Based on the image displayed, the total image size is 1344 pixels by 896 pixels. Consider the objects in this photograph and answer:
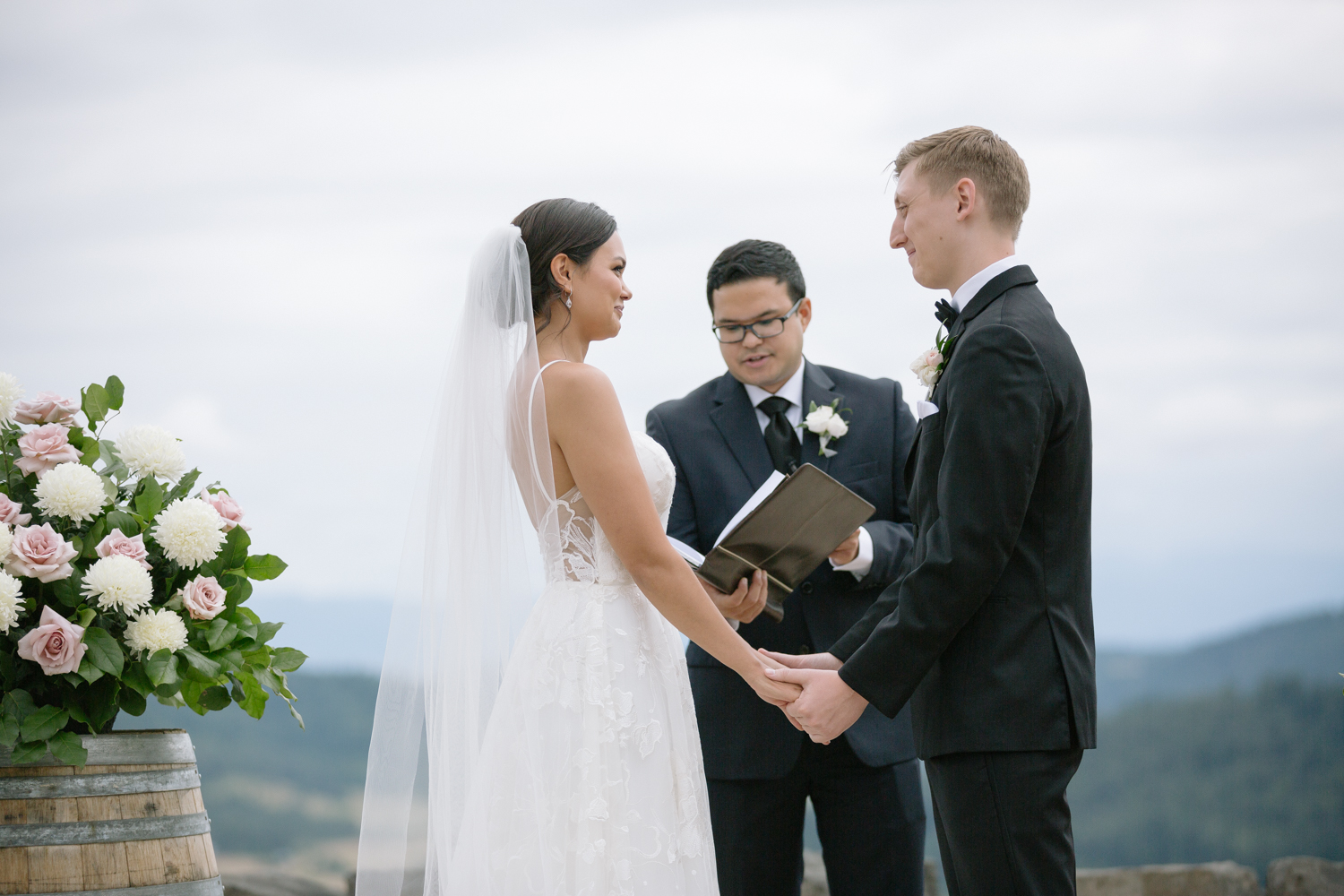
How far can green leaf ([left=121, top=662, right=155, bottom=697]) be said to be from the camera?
7.16ft

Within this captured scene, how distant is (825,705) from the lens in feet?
7.79

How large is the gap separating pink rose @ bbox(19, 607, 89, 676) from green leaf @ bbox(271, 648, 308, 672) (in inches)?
15.6

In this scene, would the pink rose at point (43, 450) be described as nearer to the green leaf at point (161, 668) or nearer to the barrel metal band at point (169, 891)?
the green leaf at point (161, 668)

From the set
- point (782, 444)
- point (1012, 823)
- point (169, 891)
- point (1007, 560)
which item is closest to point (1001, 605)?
point (1007, 560)

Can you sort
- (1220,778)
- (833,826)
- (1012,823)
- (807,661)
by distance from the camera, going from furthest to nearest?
(1220,778) → (833,826) → (807,661) → (1012,823)

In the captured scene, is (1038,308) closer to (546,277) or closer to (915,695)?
(915,695)

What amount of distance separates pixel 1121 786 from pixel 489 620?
7805mm

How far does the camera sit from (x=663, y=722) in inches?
94.3

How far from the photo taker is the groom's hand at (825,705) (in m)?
2.35

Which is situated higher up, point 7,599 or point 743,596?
point 7,599

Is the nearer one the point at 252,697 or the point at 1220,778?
the point at 252,697

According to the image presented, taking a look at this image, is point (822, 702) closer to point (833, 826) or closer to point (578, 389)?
point (833, 826)

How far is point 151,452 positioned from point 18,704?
0.58 m

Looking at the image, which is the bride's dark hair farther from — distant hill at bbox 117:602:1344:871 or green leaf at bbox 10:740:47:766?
distant hill at bbox 117:602:1344:871
